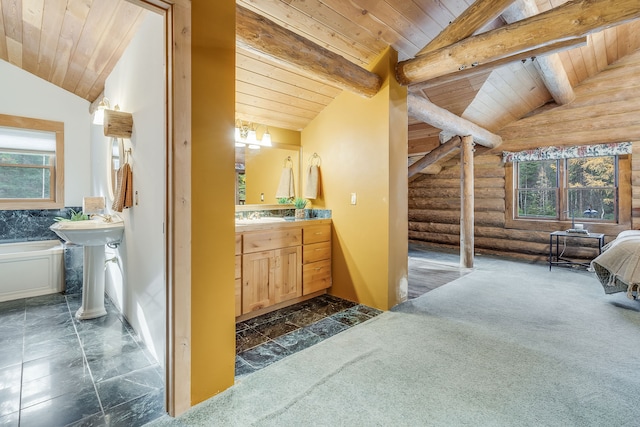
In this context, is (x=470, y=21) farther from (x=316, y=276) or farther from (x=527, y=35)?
(x=316, y=276)

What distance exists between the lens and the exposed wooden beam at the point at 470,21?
264 cm

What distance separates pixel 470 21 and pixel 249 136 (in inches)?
94.8

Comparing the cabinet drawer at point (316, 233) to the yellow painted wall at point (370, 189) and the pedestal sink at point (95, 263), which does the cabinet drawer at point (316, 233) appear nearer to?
the yellow painted wall at point (370, 189)

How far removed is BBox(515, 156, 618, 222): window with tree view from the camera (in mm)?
5199

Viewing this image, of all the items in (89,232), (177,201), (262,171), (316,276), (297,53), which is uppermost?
(297,53)

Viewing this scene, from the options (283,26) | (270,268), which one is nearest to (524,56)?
(283,26)

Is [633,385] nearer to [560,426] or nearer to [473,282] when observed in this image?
[560,426]

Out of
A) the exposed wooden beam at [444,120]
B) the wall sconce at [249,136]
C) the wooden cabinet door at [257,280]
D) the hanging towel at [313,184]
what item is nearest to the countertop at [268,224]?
the wooden cabinet door at [257,280]

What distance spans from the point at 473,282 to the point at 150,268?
3912 mm

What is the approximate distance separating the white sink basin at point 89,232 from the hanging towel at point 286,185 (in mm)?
1714

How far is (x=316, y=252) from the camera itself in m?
3.49

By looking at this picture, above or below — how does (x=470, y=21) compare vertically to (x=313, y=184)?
above

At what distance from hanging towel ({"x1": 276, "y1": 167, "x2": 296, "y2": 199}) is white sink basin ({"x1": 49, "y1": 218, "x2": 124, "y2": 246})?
5.62ft

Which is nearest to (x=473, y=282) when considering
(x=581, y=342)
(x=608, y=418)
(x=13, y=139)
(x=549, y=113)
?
(x=581, y=342)
